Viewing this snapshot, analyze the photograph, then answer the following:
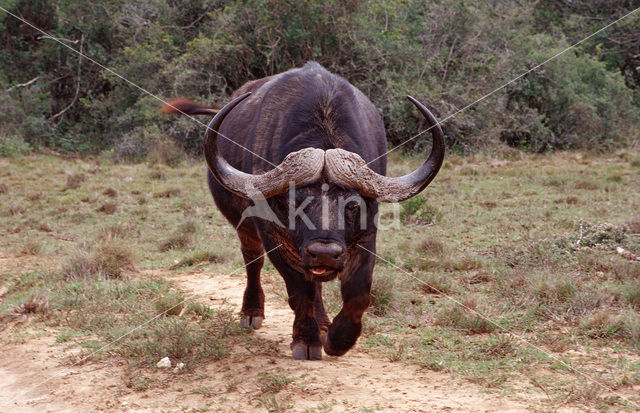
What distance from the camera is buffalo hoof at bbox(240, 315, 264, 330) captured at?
5.41m

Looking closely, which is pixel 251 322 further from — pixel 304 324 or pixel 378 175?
pixel 378 175

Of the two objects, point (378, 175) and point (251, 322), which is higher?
point (378, 175)

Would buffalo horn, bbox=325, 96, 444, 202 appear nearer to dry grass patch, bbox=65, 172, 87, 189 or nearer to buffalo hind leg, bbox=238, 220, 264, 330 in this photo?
buffalo hind leg, bbox=238, 220, 264, 330

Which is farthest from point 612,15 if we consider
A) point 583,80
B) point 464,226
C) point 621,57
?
point 464,226

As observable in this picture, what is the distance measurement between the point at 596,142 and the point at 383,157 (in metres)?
13.5

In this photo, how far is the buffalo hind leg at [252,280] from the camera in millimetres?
5457

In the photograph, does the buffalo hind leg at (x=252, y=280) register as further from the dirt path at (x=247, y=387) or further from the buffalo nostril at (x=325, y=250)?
the buffalo nostril at (x=325, y=250)

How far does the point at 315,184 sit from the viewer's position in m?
3.98

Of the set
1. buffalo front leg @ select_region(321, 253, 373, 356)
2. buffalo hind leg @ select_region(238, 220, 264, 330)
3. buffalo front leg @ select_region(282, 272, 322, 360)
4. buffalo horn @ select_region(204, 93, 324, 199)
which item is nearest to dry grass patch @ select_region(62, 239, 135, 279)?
buffalo hind leg @ select_region(238, 220, 264, 330)

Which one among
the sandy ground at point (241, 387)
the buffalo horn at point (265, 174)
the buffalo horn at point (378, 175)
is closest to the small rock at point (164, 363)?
the sandy ground at point (241, 387)

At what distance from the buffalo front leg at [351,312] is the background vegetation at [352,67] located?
11.6 metres

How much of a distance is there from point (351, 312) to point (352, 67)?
1287 cm

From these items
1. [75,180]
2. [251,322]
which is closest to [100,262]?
[251,322]

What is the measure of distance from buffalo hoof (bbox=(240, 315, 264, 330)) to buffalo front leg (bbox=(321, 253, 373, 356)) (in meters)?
1.13
